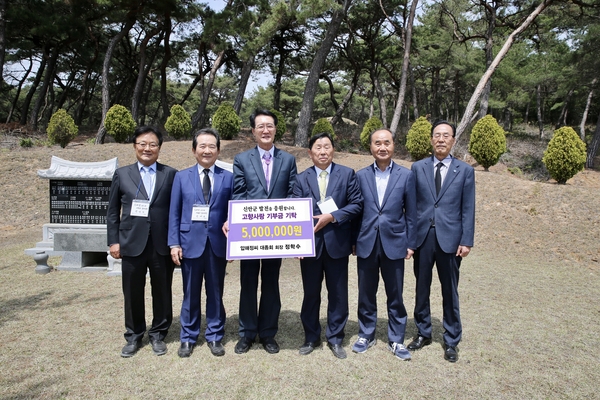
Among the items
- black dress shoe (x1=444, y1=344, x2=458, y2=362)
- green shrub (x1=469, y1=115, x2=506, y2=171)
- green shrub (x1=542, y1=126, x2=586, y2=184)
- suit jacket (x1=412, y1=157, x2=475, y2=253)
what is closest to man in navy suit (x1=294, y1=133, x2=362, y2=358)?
suit jacket (x1=412, y1=157, x2=475, y2=253)

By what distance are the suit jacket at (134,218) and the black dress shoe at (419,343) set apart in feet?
7.51

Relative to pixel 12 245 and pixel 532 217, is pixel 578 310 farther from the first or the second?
pixel 12 245

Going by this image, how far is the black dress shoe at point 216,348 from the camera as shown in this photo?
10.9ft

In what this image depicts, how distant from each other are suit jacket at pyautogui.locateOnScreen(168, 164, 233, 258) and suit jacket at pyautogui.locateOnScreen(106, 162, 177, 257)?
108 mm

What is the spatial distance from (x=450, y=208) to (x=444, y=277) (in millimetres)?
599

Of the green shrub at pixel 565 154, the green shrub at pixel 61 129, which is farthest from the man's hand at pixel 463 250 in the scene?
the green shrub at pixel 61 129

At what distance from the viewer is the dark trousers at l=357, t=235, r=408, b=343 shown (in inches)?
132

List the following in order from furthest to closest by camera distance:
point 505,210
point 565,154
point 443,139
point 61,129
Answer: point 61,129, point 565,154, point 505,210, point 443,139

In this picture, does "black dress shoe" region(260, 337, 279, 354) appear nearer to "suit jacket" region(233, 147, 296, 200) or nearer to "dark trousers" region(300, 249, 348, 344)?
"dark trousers" region(300, 249, 348, 344)

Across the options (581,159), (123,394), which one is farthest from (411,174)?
(581,159)

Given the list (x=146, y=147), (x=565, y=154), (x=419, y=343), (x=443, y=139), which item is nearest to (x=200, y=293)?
(x=146, y=147)

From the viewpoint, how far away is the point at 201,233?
325cm

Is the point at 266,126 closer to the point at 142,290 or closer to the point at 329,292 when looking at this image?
the point at 329,292

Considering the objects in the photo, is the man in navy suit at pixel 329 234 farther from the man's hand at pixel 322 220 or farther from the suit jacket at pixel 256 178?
the suit jacket at pixel 256 178
